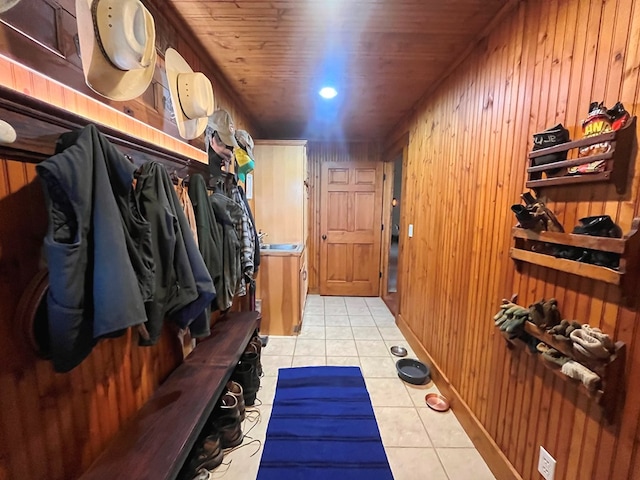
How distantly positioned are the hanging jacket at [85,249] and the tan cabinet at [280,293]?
7.21 ft

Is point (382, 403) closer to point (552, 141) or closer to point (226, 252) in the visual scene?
point (226, 252)

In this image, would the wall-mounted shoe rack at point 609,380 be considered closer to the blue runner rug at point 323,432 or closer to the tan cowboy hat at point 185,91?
the blue runner rug at point 323,432

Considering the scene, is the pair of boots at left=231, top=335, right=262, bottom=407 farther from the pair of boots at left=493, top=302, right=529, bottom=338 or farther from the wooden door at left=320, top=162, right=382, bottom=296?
the wooden door at left=320, top=162, right=382, bottom=296

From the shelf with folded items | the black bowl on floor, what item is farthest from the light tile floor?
the shelf with folded items

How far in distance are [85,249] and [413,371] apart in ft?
8.02

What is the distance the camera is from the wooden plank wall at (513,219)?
95 cm

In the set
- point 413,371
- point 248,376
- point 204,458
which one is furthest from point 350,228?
point 204,458

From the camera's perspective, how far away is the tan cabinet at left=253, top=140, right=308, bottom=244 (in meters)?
3.49

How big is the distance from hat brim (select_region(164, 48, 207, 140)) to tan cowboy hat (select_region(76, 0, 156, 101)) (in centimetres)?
41

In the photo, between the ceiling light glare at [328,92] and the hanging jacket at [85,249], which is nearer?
Result: the hanging jacket at [85,249]

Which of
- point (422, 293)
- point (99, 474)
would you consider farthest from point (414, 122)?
point (99, 474)

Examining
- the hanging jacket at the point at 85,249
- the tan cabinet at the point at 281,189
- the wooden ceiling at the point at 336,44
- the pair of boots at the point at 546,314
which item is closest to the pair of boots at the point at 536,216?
the pair of boots at the point at 546,314

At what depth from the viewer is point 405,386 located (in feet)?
7.51

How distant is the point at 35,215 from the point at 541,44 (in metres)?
2.05
